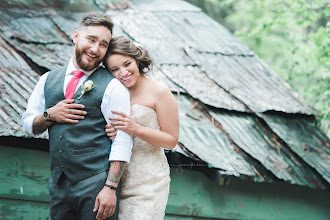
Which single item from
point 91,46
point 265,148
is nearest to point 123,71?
point 91,46

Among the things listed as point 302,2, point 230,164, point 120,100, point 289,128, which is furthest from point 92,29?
point 302,2

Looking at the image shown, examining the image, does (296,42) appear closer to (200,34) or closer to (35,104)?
(200,34)

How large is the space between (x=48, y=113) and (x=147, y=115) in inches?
24.5

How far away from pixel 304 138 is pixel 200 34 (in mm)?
2337

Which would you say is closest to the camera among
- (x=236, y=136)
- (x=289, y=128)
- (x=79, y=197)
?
(x=79, y=197)

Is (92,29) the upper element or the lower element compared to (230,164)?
upper

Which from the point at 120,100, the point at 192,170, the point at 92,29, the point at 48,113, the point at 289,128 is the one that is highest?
the point at 92,29

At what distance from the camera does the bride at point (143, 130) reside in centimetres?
308

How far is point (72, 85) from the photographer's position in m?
2.98

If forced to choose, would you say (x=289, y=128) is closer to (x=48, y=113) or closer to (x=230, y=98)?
(x=230, y=98)

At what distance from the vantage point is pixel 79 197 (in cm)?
287

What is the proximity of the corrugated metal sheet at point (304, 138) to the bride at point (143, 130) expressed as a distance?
2954mm

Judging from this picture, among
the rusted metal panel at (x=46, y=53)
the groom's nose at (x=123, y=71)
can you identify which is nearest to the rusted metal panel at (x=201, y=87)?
the rusted metal panel at (x=46, y=53)

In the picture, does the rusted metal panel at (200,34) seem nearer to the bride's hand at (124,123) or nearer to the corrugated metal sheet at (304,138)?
the corrugated metal sheet at (304,138)
